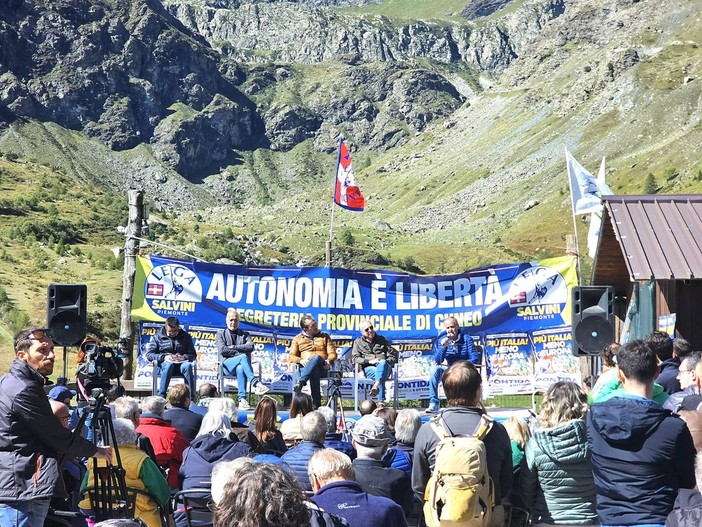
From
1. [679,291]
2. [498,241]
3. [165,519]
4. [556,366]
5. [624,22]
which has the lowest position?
[165,519]

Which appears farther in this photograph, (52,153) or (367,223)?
(52,153)

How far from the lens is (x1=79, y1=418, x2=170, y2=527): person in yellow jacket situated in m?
6.16

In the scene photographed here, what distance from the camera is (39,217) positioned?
2270 inches

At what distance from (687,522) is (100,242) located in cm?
5405

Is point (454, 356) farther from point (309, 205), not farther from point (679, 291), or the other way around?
point (309, 205)

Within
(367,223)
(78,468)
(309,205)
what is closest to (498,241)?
(367,223)

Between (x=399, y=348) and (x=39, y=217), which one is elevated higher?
(x=39, y=217)

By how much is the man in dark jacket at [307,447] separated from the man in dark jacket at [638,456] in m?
2.06

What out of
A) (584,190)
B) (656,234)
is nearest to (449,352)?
(656,234)

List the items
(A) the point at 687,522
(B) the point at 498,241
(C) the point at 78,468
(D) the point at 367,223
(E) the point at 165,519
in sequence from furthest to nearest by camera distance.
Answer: (D) the point at 367,223 < (B) the point at 498,241 < (C) the point at 78,468 < (E) the point at 165,519 < (A) the point at 687,522

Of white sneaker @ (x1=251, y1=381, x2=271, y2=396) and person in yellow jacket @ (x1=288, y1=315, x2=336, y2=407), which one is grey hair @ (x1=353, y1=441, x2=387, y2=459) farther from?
white sneaker @ (x1=251, y1=381, x2=271, y2=396)

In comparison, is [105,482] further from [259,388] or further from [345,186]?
[345,186]

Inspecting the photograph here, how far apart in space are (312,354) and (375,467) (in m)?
8.11

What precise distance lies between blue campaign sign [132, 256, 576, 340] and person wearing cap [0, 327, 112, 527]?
33.0 feet
